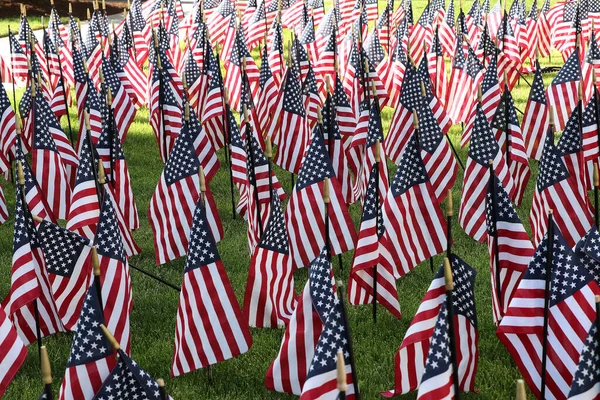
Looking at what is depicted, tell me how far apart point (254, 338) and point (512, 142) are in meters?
4.80

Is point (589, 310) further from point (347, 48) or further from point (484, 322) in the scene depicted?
point (347, 48)

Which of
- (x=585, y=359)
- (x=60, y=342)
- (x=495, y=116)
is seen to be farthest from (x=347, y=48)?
(x=585, y=359)

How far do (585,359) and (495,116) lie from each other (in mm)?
7385

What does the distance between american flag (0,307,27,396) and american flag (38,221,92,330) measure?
3.63ft

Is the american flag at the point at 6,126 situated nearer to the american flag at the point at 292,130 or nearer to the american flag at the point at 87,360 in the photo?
the american flag at the point at 292,130

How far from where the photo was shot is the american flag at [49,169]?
11633 millimetres

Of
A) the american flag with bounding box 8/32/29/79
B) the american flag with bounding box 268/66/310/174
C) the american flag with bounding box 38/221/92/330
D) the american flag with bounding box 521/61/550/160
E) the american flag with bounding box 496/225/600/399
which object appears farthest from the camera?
the american flag with bounding box 8/32/29/79

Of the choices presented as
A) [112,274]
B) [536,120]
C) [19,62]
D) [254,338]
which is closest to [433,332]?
[254,338]

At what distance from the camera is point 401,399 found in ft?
27.0

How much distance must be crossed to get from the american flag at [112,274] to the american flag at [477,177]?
423cm

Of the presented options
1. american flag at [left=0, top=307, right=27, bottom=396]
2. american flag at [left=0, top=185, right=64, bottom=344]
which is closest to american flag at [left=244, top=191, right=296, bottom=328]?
american flag at [left=0, top=185, right=64, bottom=344]

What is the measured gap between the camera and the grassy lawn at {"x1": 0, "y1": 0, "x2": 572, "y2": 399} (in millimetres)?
8461

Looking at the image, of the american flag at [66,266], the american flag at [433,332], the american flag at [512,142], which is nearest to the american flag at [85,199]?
the american flag at [66,266]

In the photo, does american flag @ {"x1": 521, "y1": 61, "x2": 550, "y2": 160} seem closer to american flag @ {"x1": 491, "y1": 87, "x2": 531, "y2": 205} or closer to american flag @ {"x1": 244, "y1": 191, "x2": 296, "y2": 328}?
american flag @ {"x1": 491, "y1": 87, "x2": 531, "y2": 205}
